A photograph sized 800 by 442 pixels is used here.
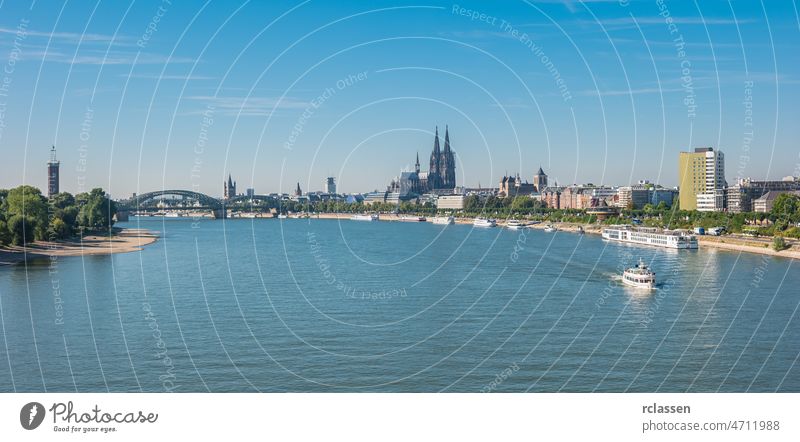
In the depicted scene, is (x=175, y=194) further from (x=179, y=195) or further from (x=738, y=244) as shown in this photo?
(x=738, y=244)

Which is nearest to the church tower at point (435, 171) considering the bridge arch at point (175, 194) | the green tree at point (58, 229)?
the bridge arch at point (175, 194)

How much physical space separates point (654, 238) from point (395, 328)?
21935 mm

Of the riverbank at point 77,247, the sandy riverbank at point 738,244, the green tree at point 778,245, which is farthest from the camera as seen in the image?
the green tree at point 778,245

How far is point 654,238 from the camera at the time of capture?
1219 inches

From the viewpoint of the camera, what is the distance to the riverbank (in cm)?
2214

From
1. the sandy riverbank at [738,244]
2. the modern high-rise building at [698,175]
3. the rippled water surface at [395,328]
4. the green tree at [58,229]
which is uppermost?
the modern high-rise building at [698,175]

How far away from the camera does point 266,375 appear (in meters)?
8.46

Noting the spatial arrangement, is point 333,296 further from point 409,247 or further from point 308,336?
point 409,247

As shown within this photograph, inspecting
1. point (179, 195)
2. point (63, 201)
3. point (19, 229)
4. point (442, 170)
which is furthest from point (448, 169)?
point (19, 229)

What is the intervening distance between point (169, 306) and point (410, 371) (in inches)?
231

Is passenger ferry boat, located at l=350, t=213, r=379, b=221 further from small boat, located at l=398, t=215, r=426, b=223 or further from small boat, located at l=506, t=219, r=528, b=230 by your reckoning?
small boat, located at l=506, t=219, r=528, b=230

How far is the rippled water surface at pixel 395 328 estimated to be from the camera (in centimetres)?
847

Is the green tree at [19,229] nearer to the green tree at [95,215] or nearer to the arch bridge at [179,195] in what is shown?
the green tree at [95,215]

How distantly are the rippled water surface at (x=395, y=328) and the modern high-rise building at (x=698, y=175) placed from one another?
109 ft
